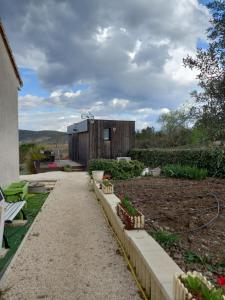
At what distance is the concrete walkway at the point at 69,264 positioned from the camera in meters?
3.94

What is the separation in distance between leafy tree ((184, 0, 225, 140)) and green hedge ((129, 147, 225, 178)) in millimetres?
6842

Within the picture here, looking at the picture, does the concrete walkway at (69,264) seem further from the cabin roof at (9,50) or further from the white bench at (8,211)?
the cabin roof at (9,50)

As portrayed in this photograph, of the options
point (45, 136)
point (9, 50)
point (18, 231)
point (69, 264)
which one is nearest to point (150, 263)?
point (69, 264)

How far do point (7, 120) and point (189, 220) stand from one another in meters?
6.80

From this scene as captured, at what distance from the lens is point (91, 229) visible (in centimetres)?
686

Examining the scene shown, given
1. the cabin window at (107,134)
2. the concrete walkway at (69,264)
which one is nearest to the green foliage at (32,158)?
the cabin window at (107,134)

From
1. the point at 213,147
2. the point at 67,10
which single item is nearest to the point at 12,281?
the point at 213,147

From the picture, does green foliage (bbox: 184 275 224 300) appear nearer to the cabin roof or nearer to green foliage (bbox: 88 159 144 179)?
the cabin roof

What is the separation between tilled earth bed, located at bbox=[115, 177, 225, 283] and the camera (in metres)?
4.34

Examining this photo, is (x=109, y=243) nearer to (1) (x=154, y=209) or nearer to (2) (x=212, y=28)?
(1) (x=154, y=209)

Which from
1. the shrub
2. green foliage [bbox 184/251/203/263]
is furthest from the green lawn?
the shrub

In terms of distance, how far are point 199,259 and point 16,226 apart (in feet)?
13.4

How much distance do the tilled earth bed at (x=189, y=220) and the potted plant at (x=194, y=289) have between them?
1.27 m

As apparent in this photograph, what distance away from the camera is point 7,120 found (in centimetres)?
1088
